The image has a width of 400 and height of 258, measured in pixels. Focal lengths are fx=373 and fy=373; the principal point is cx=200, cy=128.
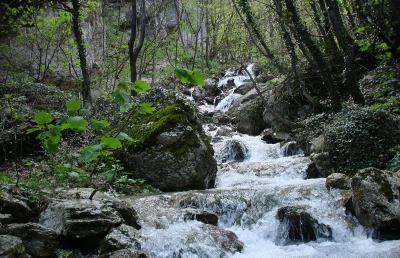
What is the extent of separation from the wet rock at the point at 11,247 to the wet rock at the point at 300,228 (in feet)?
13.2

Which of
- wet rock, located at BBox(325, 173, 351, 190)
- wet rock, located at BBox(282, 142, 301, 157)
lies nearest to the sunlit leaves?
wet rock, located at BBox(325, 173, 351, 190)

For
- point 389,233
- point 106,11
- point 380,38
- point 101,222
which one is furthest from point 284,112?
point 106,11

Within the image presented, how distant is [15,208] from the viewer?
17.8 feet

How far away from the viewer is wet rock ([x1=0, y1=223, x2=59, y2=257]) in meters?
4.74

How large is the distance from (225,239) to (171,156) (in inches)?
130

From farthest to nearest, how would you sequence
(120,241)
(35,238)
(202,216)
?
1. (202,216)
2. (120,241)
3. (35,238)

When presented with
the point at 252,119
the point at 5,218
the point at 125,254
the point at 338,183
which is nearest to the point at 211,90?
the point at 252,119

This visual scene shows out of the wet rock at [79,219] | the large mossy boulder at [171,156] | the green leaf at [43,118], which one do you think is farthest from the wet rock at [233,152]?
the green leaf at [43,118]

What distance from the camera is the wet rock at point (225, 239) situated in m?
5.91

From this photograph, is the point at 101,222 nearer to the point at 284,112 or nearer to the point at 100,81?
the point at 284,112

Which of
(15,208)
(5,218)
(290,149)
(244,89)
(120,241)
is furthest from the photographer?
(244,89)

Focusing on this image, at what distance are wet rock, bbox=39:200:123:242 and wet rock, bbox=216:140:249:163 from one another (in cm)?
745

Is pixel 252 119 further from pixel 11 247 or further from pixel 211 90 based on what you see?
pixel 11 247

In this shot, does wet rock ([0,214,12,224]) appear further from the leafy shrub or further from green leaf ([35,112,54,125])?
the leafy shrub
